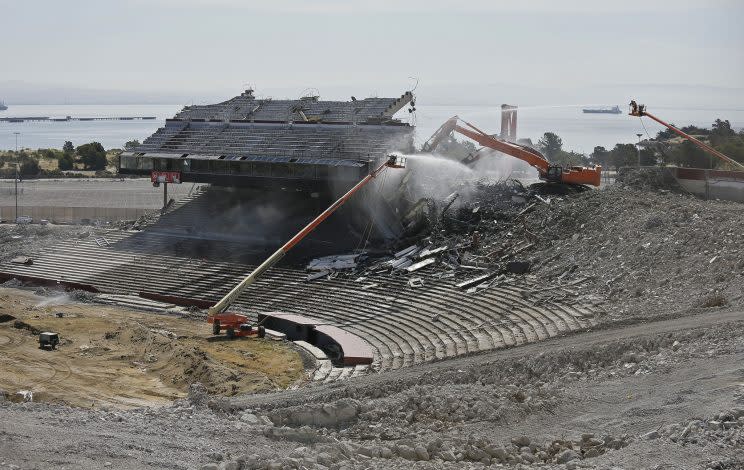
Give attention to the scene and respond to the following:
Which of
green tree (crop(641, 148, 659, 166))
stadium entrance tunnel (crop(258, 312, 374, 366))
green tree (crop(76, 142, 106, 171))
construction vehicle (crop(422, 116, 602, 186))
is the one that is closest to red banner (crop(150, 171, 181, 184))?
construction vehicle (crop(422, 116, 602, 186))

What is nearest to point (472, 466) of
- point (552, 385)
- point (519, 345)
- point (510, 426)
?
point (510, 426)

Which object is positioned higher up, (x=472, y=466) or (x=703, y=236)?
(x=703, y=236)

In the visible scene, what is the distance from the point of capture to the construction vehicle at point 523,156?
2051 inches

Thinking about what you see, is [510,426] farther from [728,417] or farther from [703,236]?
[703,236]

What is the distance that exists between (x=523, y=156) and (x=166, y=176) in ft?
73.6

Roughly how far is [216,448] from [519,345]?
1423 centimetres

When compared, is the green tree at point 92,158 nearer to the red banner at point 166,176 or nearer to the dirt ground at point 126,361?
the red banner at point 166,176

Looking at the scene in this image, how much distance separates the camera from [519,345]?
3080 cm

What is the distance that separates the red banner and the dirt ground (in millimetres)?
16225

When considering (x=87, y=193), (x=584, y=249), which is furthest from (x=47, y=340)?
(x=87, y=193)

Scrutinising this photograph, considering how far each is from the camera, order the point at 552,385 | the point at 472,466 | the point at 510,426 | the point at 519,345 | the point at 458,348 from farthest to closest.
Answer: the point at 458,348, the point at 519,345, the point at 552,385, the point at 510,426, the point at 472,466

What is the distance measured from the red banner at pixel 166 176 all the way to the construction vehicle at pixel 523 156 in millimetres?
15373

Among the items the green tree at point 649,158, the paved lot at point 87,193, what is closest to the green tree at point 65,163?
the paved lot at point 87,193

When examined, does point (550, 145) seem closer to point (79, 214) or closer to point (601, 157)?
point (601, 157)
